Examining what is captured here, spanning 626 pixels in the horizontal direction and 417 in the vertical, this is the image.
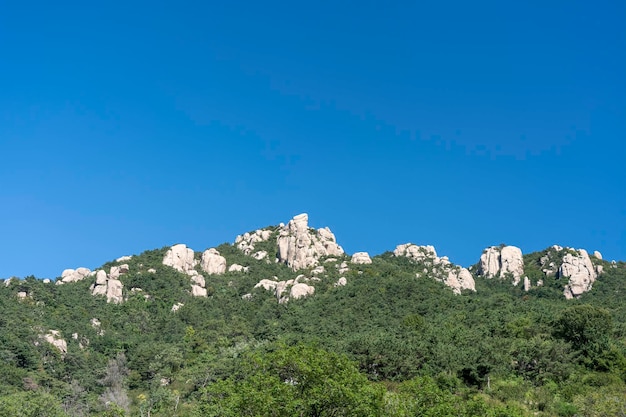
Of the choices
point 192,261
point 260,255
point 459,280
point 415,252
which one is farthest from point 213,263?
point 459,280

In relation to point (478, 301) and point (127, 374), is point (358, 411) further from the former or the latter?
point (478, 301)

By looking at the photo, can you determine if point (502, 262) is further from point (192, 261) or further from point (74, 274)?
point (74, 274)

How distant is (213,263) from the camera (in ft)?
357

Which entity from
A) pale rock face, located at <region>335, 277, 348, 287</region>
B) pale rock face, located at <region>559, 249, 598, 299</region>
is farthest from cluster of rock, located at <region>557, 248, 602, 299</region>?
pale rock face, located at <region>335, 277, 348, 287</region>

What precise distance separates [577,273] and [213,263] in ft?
228

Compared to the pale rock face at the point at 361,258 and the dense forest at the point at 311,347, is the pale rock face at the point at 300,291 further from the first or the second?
the pale rock face at the point at 361,258

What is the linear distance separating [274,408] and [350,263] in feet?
274

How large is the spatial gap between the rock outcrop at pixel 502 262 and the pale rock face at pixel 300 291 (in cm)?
4622

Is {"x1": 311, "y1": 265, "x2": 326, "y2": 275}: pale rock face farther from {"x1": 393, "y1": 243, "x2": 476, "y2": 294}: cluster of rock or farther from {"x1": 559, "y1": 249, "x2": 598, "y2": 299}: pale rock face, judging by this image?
{"x1": 559, "y1": 249, "x2": 598, "y2": 299}: pale rock face

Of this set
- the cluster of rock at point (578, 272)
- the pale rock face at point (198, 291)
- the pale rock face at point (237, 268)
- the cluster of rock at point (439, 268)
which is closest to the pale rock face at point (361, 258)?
the cluster of rock at point (439, 268)

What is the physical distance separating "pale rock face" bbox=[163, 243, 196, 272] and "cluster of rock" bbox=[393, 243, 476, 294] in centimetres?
4534

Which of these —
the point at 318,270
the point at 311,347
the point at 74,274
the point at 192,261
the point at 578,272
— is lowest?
the point at 311,347

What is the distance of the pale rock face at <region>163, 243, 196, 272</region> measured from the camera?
345ft

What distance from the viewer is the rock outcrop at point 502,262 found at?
114 meters
